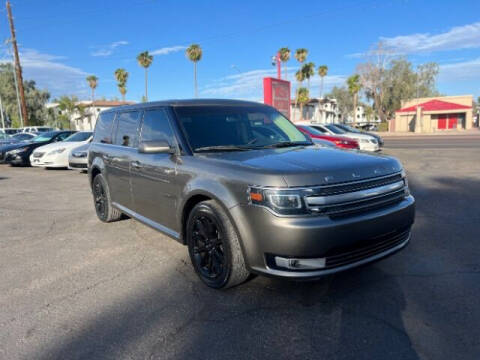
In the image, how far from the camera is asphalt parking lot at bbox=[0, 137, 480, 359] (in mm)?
2553

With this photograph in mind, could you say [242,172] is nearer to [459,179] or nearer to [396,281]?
[396,281]

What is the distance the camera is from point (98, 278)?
12.6 feet

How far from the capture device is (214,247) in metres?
3.34

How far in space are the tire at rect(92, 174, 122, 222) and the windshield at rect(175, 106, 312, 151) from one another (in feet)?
7.48

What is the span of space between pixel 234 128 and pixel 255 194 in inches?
59.9

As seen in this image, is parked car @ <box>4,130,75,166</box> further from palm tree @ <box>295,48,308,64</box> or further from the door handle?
palm tree @ <box>295,48,308,64</box>

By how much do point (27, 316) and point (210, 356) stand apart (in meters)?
1.77

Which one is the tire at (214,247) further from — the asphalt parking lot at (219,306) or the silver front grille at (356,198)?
the silver front grille at (356,198)

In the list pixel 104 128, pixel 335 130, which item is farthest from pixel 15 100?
pixel 104 128

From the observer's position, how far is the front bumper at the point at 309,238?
8.86 feet

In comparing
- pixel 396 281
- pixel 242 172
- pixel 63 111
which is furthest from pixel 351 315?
pixel 63 111

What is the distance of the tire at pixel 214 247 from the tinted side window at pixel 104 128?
2.69 meters

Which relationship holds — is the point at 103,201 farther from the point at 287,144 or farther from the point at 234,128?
the point at 287,144

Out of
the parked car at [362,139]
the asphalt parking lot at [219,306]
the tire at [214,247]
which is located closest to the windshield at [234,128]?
the tire at [214,247]
